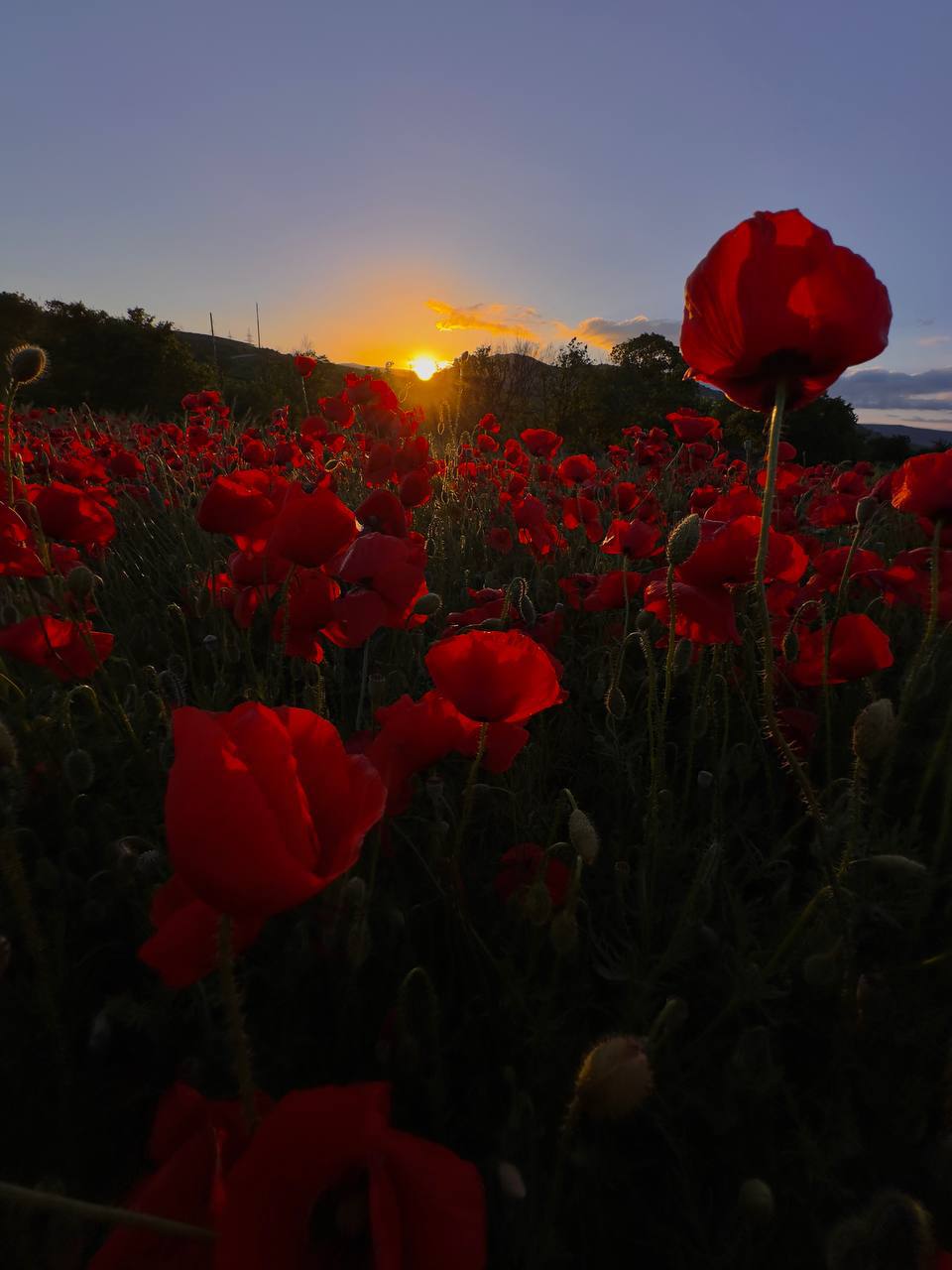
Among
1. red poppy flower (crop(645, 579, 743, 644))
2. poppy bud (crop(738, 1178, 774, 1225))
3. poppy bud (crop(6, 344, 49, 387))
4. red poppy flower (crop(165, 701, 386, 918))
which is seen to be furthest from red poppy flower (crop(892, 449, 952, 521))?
poppy bud (crop(6, 344, 49, 387))

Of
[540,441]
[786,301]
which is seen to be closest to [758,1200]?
[786,301]

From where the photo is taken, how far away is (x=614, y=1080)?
2.14ft

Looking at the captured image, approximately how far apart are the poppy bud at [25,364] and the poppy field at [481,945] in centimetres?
2

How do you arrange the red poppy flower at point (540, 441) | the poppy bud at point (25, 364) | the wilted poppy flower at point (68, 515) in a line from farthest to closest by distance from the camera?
the red poppy flower at point (540, 441), the wilted poppy flower at point (68, 515), the poppy bud at point (25, 364)

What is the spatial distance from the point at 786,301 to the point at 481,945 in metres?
1.11

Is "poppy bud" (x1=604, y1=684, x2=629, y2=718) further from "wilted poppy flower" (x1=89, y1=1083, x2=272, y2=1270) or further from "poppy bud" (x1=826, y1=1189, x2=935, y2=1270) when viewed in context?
"wilted poppy flower" (x1=89, y1=1083, x2=272, y2=1270)

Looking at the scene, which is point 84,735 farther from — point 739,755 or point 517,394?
point 517,394

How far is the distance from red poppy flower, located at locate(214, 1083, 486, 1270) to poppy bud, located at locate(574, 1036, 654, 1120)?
0.53 feet

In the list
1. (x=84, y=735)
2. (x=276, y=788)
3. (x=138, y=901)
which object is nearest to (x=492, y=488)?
(x=84, y=735)

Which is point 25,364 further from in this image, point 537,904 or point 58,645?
point 537,904

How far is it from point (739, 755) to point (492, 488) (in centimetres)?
441

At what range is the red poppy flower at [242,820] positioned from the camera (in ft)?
1.86

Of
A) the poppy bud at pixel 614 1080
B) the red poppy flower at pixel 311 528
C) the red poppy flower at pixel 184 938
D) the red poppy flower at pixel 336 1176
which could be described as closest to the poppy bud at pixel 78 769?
the red poppy flower at pixel 311 528

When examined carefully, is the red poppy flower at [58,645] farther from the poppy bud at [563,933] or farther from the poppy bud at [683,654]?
the poppy bud at [683,654]
